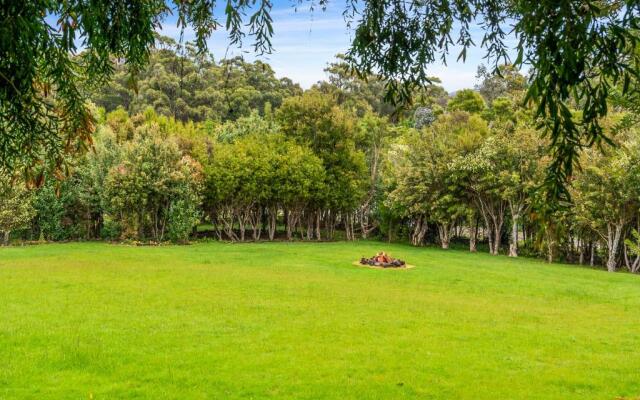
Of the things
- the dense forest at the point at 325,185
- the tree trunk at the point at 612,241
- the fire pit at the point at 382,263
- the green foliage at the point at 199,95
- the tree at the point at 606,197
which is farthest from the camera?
the green foliage at the point at 199,95

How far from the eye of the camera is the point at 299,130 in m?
35.8

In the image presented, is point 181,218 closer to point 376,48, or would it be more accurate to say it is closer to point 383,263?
point 383,263

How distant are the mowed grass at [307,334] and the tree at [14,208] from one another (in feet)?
22.1

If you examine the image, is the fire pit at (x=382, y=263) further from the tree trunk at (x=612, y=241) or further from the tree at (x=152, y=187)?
the tree at (x=152, y=187)

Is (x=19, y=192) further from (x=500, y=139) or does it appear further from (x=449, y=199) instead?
(x=500, y=139)

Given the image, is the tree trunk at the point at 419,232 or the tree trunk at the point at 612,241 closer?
the tree trunk at the point at 612,241

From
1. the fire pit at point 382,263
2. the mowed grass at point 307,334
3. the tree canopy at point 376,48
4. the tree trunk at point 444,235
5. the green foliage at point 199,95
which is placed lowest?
the mowed grass at point 307,334

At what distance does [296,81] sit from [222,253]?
39.5m

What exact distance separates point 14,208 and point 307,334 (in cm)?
2343

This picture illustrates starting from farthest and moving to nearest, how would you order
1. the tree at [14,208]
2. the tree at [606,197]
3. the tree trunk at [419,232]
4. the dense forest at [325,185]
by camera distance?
the tree trunk at [419,232]
the dense forest at [325,185]
the tree at [14,208]
the tree at [606,197]

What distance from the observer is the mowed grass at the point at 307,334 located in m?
8.84

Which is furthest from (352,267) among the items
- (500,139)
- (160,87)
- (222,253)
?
(160,87)

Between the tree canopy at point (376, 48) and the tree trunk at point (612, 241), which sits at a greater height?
the tree canopy at point (376, 48)

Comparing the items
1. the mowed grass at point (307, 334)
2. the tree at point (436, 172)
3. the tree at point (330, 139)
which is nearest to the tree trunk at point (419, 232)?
the tree at point (436, 172)
